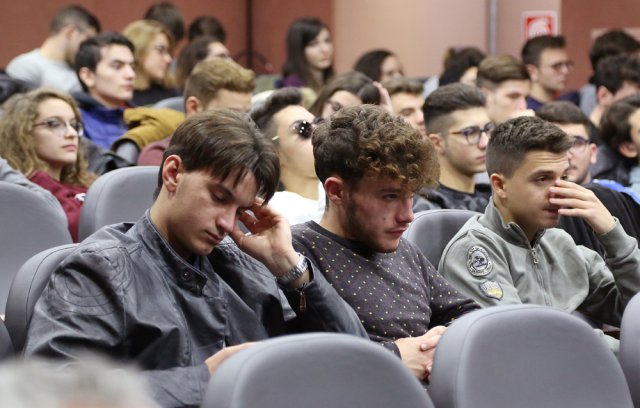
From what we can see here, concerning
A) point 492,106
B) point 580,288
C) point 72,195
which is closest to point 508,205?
point 580,288

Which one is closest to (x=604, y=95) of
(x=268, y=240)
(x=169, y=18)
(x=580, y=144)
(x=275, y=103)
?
(x=580, y=144)

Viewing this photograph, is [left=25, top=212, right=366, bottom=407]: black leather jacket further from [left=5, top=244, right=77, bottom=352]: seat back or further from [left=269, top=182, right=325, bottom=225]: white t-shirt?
[left=269, top=182, right=325, bottom=225]: white t-shirt

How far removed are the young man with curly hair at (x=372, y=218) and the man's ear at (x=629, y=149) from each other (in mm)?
2620

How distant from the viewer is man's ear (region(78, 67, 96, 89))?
18.5ft

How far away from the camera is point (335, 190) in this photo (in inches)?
97.3

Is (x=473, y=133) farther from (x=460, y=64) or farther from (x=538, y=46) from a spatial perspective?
(x=538, y=46)

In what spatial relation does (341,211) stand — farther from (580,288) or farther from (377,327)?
(580,288)

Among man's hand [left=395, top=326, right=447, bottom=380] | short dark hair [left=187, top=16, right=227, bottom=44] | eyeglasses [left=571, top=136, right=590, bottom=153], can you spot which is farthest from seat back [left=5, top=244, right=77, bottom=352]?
short dark hair [left=187, top=16, right=227, bottom=44]

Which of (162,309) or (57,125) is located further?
(57,125)

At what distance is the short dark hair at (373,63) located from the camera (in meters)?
6.88

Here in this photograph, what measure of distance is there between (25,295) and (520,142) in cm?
146

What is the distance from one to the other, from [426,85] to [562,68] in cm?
91

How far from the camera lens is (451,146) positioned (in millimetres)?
4230

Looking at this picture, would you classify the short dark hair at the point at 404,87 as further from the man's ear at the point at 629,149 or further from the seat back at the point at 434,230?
the seat back at the point at 434,230
